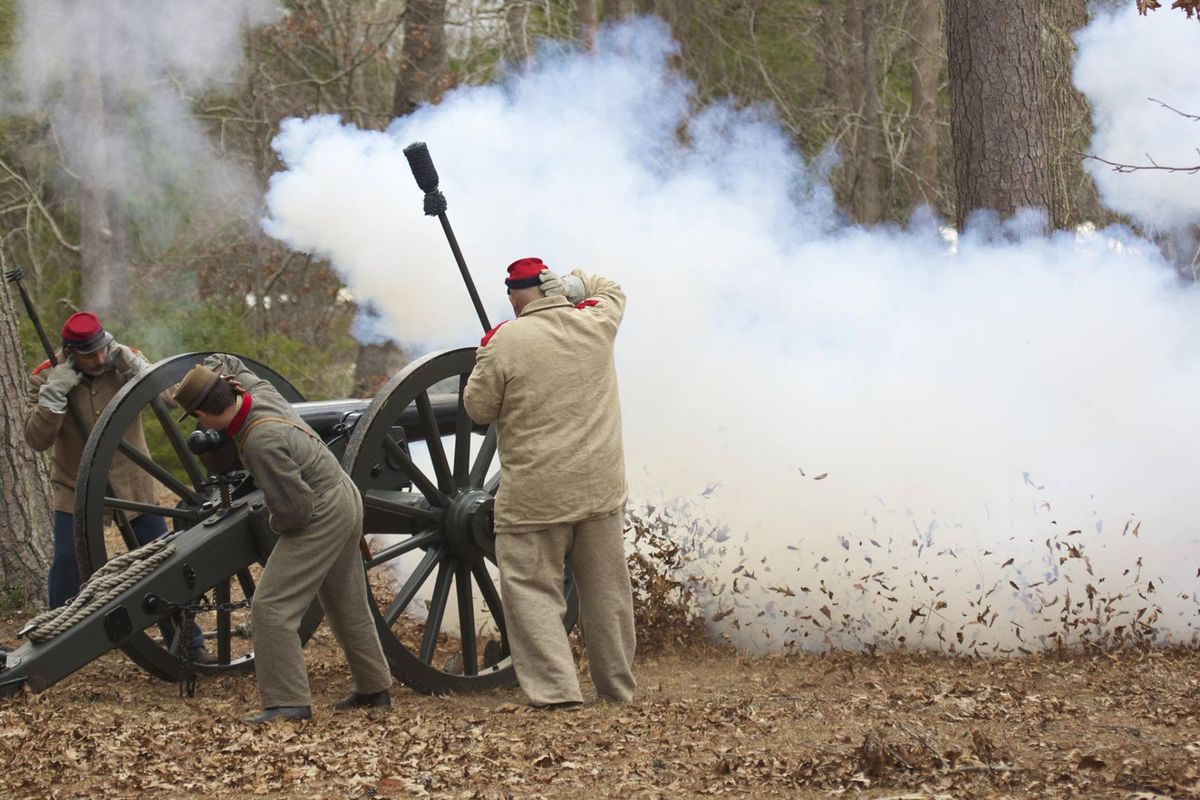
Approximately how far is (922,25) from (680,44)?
3.20 meters

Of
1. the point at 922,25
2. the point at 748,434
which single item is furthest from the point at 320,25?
the point at 748,434

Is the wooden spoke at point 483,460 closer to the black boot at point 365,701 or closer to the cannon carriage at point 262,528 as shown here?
the cannon carriage at point 262,528

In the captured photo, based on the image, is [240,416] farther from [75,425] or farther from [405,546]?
[75,425]

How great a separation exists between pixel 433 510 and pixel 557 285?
1138mm

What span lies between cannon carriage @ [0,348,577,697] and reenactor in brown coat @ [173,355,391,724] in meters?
0.18

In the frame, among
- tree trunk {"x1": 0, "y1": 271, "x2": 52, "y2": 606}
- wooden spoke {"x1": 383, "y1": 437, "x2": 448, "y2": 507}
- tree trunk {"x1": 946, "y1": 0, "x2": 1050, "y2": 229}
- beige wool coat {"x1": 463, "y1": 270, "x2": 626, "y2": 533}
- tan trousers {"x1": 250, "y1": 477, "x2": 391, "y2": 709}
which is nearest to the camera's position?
tan trousers {"x1": 250, "y1": 477, "x2": 391, "y2": 709}

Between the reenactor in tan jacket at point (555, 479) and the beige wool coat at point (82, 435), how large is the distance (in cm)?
175

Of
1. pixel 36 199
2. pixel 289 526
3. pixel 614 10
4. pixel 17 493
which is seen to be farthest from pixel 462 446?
pixel 614 10

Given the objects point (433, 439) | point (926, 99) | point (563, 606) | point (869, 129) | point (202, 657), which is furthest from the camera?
point (926, 99)

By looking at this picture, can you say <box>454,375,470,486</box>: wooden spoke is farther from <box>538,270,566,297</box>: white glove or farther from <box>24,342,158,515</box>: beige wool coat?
<box>24,342,158,515</box>: beige wool coat

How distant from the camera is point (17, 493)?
744cm

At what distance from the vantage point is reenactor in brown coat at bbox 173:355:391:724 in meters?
5.23

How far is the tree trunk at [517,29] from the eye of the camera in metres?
16.4

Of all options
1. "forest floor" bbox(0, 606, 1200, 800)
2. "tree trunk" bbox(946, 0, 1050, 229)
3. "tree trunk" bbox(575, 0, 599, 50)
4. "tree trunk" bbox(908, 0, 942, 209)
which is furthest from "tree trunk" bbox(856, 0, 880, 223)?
"forest floor" bbox(0, 606, 1200, 800)
